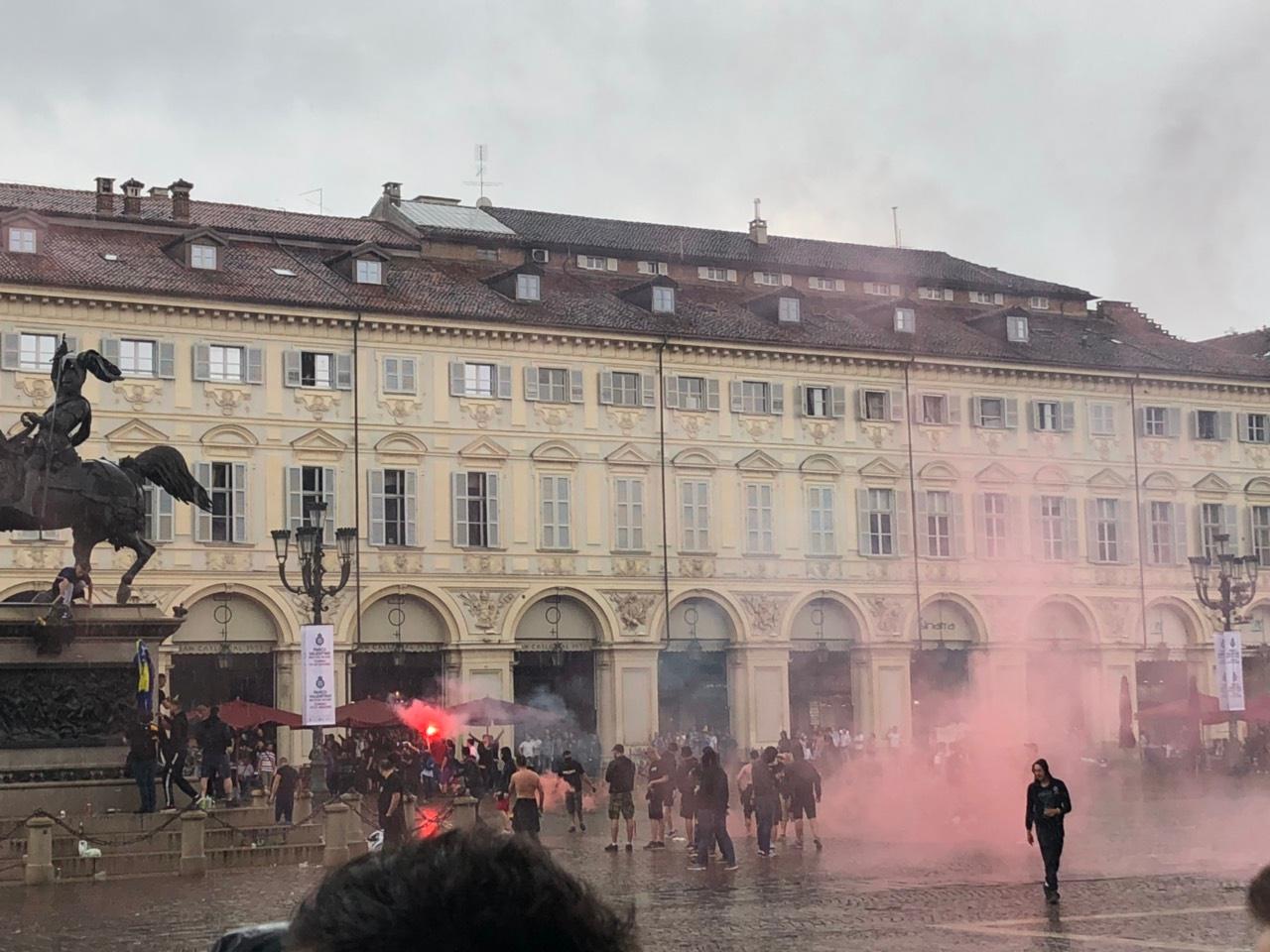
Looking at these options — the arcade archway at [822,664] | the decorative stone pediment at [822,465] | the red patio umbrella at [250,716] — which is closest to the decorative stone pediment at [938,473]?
the decorative stone pediment at [822,465]

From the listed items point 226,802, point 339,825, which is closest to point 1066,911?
point 339,825

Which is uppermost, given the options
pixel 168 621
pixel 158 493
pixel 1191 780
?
pixel 158 493

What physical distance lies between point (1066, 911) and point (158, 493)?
3848 centimetres

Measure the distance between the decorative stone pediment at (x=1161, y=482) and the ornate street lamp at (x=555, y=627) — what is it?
2143cm

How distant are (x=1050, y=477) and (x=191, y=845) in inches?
1802

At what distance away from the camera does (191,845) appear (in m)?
26.4

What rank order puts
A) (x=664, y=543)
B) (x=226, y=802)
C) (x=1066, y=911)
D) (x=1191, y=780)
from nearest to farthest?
(x=1066, y=911)
(x=226, y=802)
(x=1191, y=780)
(x=664, y=543)

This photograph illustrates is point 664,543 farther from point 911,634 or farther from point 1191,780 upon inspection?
point 1191,780

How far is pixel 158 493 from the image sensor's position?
55562mm

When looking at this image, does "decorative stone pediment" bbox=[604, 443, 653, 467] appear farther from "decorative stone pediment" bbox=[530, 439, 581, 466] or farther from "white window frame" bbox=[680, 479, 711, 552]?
"white window frame" bbox=[680, 479, 711, 552]

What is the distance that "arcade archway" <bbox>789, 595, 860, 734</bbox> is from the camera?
63469mm

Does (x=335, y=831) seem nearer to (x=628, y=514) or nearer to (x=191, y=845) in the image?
(x=191, y=845)

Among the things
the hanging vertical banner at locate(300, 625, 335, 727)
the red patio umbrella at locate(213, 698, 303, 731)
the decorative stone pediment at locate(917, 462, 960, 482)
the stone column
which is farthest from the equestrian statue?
the decorative stone pediment at locate(917, 462, 960, 482)

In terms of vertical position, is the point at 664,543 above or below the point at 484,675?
above
